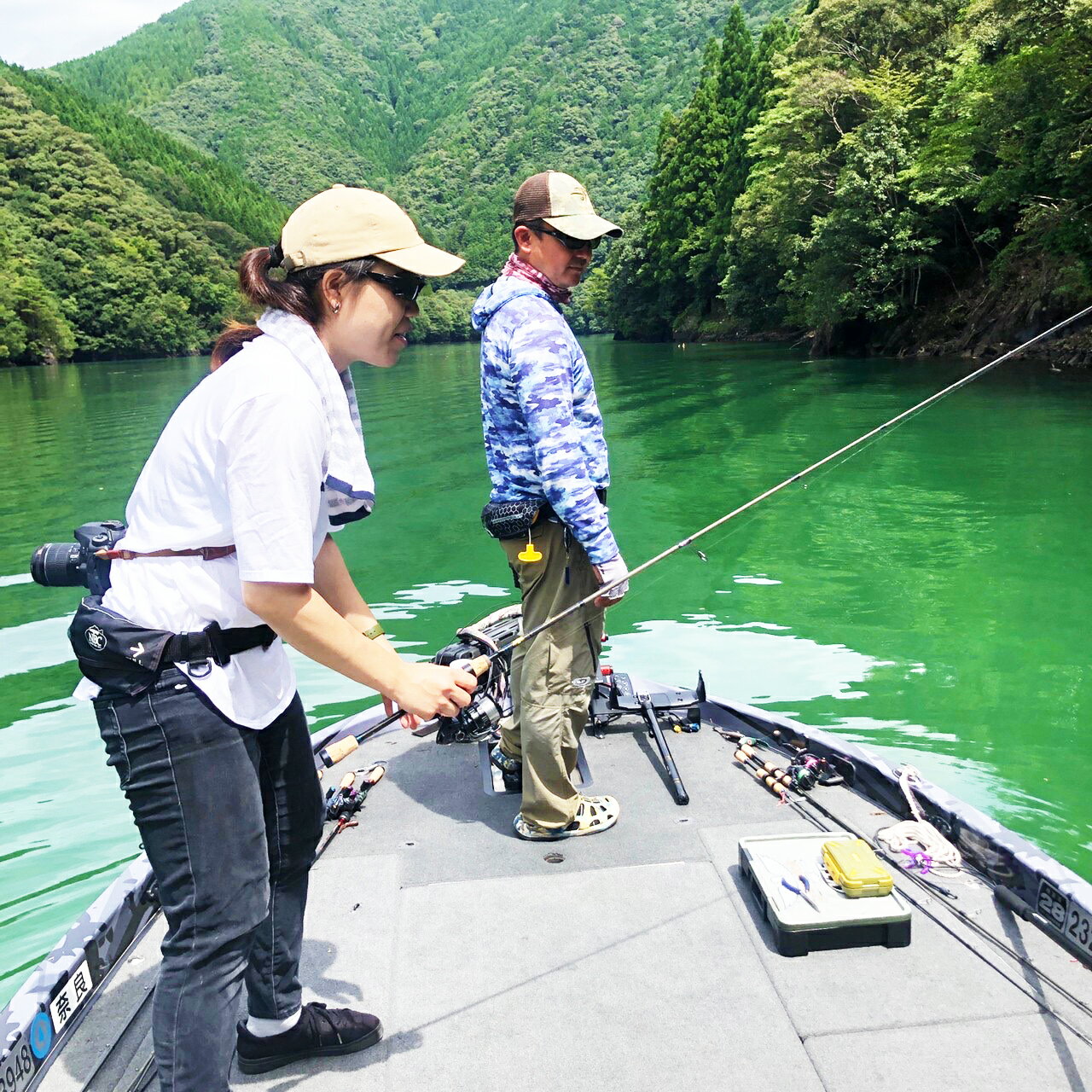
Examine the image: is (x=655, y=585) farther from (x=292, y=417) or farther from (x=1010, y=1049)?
(x=292, y=417)

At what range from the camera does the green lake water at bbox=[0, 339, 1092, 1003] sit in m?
5.66

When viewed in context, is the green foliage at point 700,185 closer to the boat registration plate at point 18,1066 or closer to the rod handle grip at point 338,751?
the rod handle grip at point 338,751

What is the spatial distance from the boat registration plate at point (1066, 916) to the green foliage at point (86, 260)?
7712 cm

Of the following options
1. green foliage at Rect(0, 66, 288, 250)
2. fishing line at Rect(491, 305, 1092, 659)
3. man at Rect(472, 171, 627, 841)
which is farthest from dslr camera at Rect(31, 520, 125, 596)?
green foliage at Rect(0, 66, 288, 250)

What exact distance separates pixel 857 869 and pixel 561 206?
249 centimetres

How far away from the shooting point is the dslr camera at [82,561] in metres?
2.39

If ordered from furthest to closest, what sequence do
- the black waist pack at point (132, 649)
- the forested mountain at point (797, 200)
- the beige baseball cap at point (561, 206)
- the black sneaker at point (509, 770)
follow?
1. the forested mountain at point (797, 200)
2. the black sneaker at point (509, 770)
3. the beige baseball cap at point (561, 206)
4. the black waist pack at point (132, 649)

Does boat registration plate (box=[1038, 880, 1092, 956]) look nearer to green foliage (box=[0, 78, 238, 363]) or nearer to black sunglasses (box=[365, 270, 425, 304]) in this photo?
black sunglasses (box=[365, 270, 425, 304])

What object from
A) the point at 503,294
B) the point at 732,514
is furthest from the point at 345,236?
the point at 732,514

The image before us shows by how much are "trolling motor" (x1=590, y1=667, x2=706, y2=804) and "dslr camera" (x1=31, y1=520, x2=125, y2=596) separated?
9.20ft

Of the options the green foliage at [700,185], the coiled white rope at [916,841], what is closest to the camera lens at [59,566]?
the coiled white rope at [916,841]

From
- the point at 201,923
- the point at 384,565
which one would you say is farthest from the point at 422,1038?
the point at 384,565

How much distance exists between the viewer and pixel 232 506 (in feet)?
6.27

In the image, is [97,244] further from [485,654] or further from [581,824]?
[485,654]
